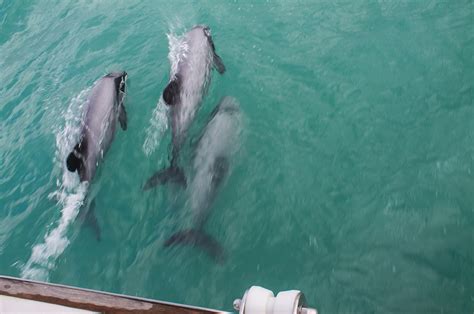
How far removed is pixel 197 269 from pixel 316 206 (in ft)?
Answer: 4.46

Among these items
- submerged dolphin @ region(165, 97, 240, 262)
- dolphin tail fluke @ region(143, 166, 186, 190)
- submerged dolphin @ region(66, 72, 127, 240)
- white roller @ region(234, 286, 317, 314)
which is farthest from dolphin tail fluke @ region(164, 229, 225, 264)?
white roller @ region(234, 286, 317, 314)

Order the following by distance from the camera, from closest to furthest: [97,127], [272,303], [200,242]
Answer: [272,303]
[200,242]
[97,127]

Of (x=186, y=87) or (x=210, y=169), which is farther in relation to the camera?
(x=186, y=87)

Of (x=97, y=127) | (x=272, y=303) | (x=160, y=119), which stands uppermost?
(x=272, y=303)

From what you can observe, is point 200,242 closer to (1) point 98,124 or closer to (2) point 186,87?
(2) point 186,87

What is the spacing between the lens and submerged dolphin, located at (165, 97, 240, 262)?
16.3 feet

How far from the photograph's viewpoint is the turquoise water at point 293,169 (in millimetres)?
4512

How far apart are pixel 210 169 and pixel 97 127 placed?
1742 mm

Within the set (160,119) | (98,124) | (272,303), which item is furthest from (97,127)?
(272,303)

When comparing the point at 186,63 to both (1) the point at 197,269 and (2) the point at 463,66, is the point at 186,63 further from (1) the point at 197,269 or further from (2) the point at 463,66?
(2) the point at 463,66

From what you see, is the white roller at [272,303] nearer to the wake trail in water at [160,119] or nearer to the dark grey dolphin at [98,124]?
the dark grey dolphin at [98,124]

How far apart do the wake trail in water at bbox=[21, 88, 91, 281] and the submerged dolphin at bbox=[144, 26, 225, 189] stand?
92 centimetres

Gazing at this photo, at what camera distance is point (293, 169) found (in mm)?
5465

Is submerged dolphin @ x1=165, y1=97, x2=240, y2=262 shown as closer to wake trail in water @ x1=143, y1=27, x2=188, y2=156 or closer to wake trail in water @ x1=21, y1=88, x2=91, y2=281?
wake trail in water @ x1=143, y1=27, x2=188, y2=156
